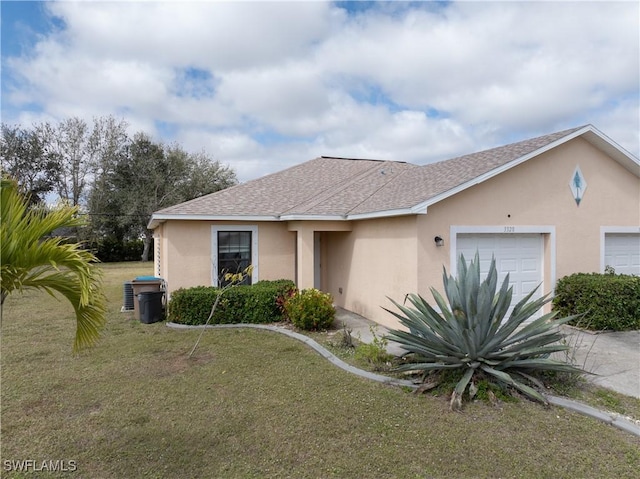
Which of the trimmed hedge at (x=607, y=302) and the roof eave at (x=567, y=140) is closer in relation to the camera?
the roof eave at (x=567, y=140)

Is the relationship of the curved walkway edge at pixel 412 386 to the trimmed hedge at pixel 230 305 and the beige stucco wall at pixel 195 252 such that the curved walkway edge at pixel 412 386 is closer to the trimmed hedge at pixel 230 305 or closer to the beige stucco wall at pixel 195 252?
the trimmed hedge at pixel 230 305

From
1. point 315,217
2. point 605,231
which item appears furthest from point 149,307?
point 605,231

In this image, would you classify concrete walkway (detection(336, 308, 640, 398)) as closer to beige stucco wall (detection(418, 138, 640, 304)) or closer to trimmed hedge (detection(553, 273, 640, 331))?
trimmed hedge (detection(553, 273, 640, 331))

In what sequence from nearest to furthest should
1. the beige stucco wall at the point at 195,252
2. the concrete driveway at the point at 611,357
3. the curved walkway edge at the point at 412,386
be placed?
the curved walkway edge at the point at 412,386
the concrete driveway at the point at 611,357
the beige stucco wall at the point at 195,252

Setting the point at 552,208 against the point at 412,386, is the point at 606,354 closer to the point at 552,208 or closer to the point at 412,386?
the point at 552,208

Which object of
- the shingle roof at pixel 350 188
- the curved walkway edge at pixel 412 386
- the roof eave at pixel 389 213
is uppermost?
the shingle roof at pixel 350 188

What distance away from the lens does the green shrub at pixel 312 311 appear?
8945 millimetres

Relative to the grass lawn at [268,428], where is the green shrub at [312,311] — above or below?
above

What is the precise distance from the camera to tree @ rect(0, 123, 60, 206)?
33.2m

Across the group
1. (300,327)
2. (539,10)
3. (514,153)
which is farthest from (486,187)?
(300,327)

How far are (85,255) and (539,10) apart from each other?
11.1m

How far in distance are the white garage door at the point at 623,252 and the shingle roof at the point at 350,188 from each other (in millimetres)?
3180

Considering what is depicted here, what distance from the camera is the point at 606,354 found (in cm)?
702

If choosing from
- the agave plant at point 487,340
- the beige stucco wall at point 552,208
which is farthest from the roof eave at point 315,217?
the agave plant at point 487,340
